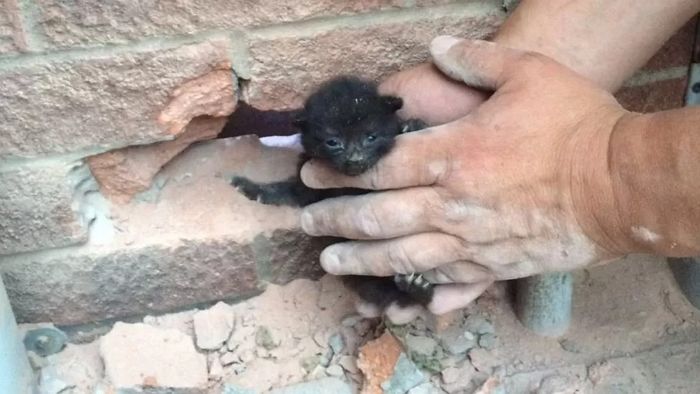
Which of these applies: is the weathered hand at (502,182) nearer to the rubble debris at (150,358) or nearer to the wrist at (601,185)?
the wrist at (601,185)

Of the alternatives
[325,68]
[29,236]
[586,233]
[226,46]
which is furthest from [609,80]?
[29,236]

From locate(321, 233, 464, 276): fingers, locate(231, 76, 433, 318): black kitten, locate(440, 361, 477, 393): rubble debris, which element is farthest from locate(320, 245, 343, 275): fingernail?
locate(440, 361, 477, 393): rubble debris

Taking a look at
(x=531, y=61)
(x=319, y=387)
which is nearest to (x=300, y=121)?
(x=531, y=61)

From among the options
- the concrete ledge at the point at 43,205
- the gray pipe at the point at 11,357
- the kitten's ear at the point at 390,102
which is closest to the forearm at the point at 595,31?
the kitten's ear at the point at 390,102

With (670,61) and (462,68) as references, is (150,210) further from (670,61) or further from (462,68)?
(670,61)

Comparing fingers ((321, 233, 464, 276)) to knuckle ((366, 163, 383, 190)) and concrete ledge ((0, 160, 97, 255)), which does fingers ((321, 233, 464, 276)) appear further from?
Result: concrete ledge ((0, 160, 97, 255))

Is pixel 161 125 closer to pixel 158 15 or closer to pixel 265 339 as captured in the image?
pixel 158 15
